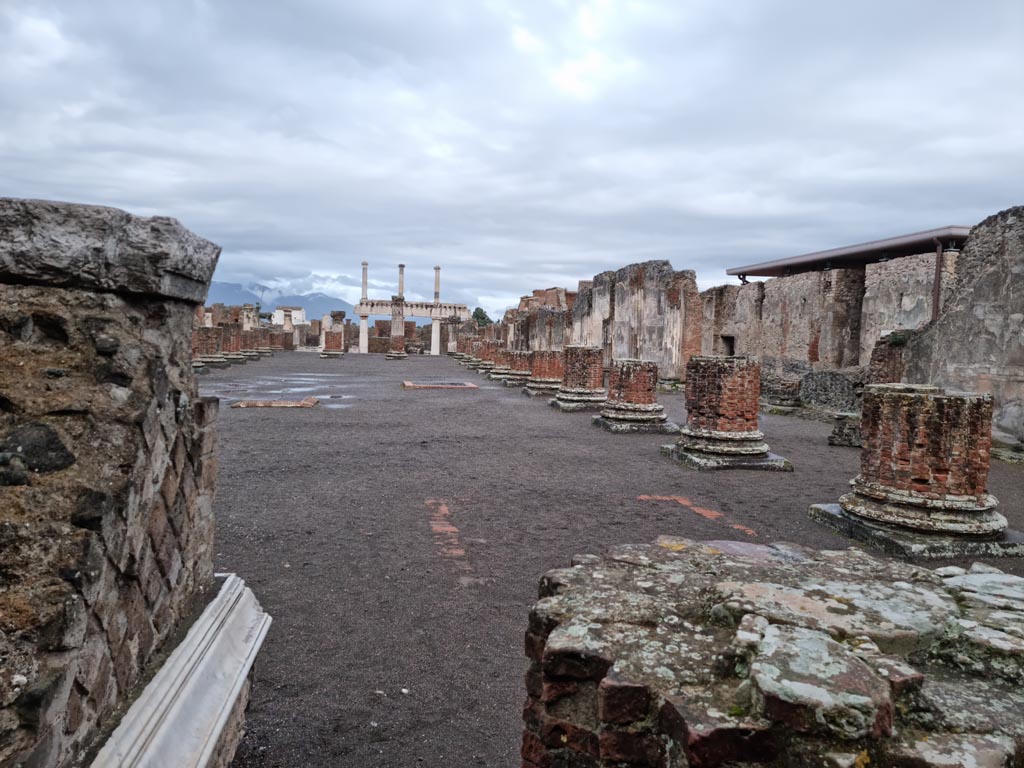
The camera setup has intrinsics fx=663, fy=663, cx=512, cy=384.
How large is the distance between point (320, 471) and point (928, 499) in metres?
5.78

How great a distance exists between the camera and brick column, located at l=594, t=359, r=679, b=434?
1157 centimetres

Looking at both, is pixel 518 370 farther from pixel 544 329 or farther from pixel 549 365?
pixel 549 365

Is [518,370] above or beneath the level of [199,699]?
above

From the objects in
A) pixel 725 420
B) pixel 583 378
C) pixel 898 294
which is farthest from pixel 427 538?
pixel 898 294

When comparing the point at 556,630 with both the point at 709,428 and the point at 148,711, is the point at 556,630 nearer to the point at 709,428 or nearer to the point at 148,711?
the point at 148,711

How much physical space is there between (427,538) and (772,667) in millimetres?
3498

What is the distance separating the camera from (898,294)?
14602 mm

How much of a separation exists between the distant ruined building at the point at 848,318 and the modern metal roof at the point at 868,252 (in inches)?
2.0

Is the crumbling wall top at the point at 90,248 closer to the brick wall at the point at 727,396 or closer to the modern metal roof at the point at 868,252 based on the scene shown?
the brick wall at the point at 727,396

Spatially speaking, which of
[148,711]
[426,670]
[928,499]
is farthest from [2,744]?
[928,499]

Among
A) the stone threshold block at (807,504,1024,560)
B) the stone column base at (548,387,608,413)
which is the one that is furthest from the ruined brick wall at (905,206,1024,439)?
the stone column base at (548,387,608,413)

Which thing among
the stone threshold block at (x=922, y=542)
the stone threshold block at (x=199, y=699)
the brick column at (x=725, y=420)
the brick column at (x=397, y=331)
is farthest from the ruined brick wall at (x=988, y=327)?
the brick column at (x=397, y=331)

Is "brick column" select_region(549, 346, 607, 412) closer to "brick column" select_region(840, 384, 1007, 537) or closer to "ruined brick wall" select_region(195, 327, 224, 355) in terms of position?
"brick column" select_region(840, 384, 1007, 537)

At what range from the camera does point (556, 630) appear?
81.4 inches
